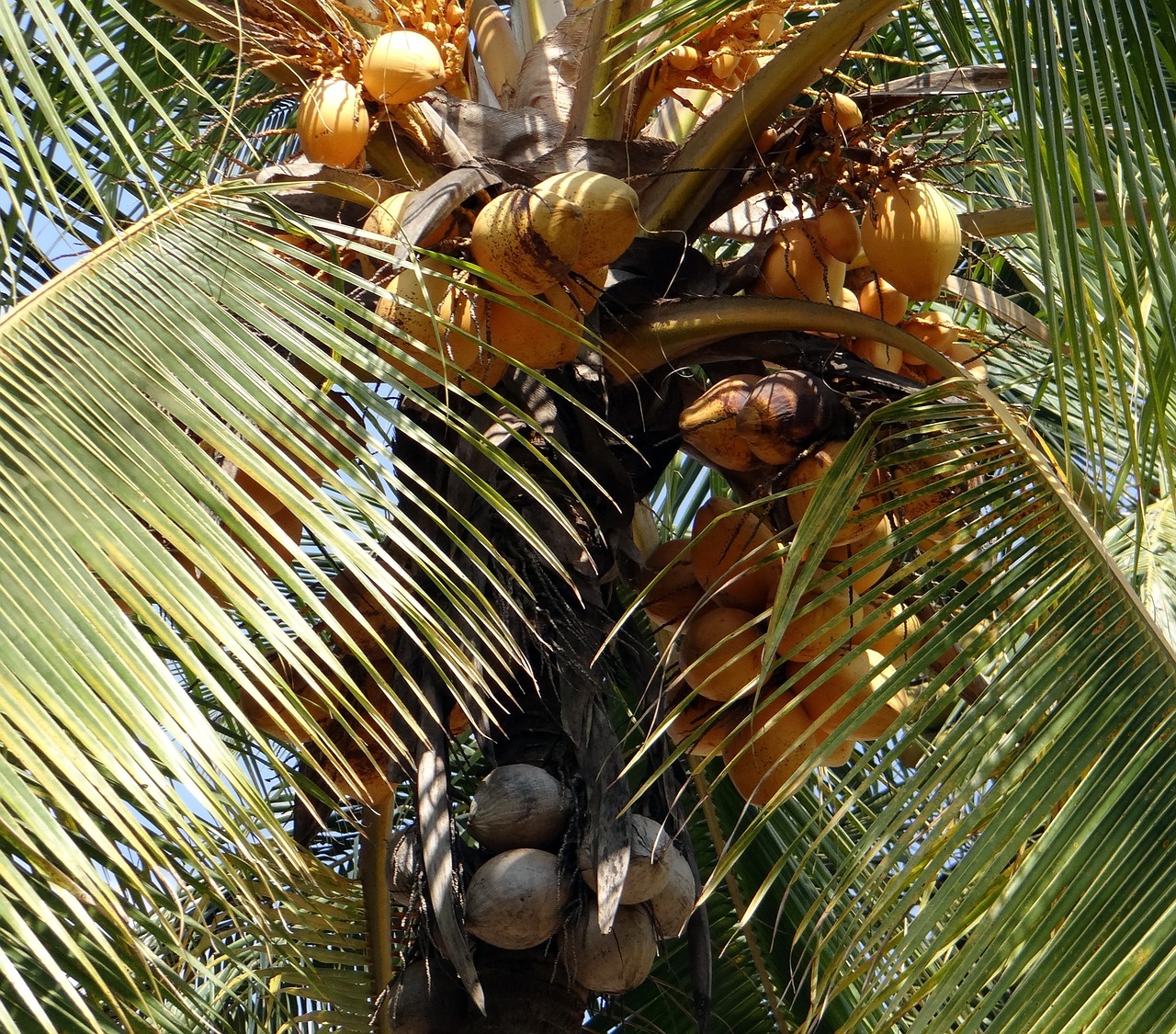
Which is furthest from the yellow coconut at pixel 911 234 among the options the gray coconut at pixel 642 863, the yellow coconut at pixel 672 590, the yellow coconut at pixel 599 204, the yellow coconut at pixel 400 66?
the gray coconut at pixel 642 863

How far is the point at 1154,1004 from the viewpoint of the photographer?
1.10 metres

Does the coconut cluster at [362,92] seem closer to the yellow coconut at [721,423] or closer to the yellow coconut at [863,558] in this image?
the yellow coconut at [721,423]

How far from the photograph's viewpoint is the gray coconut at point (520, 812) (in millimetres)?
1667

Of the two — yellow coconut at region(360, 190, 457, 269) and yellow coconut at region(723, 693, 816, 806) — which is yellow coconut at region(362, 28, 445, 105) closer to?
yellow coconut at region(360, 190, 457, 269)

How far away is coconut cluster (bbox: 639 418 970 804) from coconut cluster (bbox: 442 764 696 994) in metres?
0.17

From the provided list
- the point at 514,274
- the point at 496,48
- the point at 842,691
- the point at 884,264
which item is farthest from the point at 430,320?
the point at 496,48

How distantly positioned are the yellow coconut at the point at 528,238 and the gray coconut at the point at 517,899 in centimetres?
66

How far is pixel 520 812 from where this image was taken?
1.67 metres

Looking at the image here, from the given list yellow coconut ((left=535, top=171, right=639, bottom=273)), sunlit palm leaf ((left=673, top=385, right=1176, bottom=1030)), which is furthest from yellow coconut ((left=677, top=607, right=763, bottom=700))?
yellow coconut ((left=535, top=171, right=639, bottom=273))

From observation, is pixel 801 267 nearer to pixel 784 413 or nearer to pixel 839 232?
pixel 839 232

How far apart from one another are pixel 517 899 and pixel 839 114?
104 centimetres

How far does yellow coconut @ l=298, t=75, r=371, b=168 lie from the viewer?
1743 millimetres

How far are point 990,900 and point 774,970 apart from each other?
1633 mm

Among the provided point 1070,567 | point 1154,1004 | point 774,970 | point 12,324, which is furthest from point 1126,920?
point 774,970
